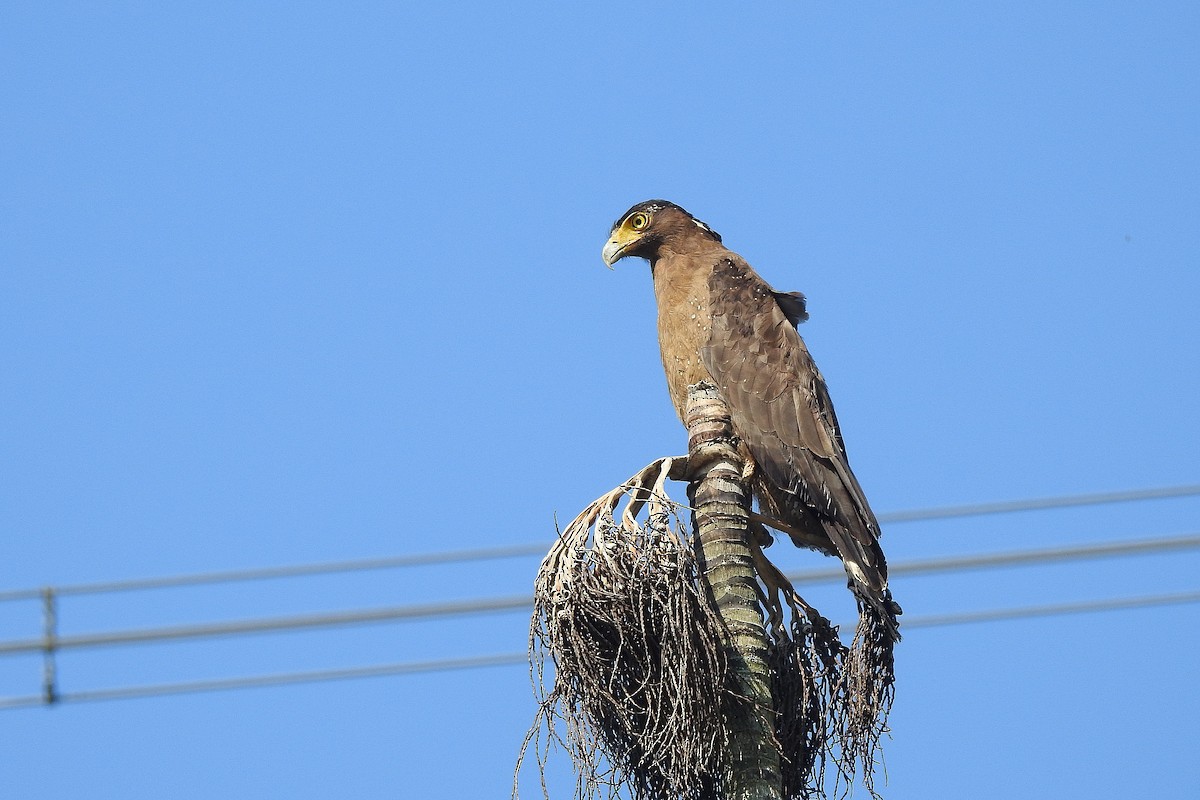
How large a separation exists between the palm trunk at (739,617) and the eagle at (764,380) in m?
0.51

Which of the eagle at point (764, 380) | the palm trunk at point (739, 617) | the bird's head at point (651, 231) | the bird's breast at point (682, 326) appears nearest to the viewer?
the palm trunk at point (739, 617)

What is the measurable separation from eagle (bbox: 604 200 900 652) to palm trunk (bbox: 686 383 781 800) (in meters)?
0.51

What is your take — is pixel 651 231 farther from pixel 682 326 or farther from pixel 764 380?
pixel 764 380

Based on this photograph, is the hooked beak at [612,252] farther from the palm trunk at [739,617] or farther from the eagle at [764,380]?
the palm trunk at [739,617]

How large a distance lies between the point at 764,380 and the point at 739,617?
6.13 feet

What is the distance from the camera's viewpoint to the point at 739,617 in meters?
6.45

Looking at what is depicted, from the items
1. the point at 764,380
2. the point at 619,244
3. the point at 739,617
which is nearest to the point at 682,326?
the point at 764,380

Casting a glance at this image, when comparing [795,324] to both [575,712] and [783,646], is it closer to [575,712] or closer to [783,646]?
[783,646]

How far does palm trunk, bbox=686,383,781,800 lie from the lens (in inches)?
248

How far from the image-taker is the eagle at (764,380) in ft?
24.1

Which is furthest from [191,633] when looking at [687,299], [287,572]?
[687,299]

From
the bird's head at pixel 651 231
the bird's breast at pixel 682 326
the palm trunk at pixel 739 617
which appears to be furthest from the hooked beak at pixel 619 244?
the palm trunk at pixel 739 617

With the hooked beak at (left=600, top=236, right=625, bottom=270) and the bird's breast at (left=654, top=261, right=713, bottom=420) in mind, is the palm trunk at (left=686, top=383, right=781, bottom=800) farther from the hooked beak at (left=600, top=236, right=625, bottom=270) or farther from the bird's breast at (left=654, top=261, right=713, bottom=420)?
the hooked beak at (left=600, top=236, right=625, bottom=270)

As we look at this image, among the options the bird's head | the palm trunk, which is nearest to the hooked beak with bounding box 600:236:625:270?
the bird's head
